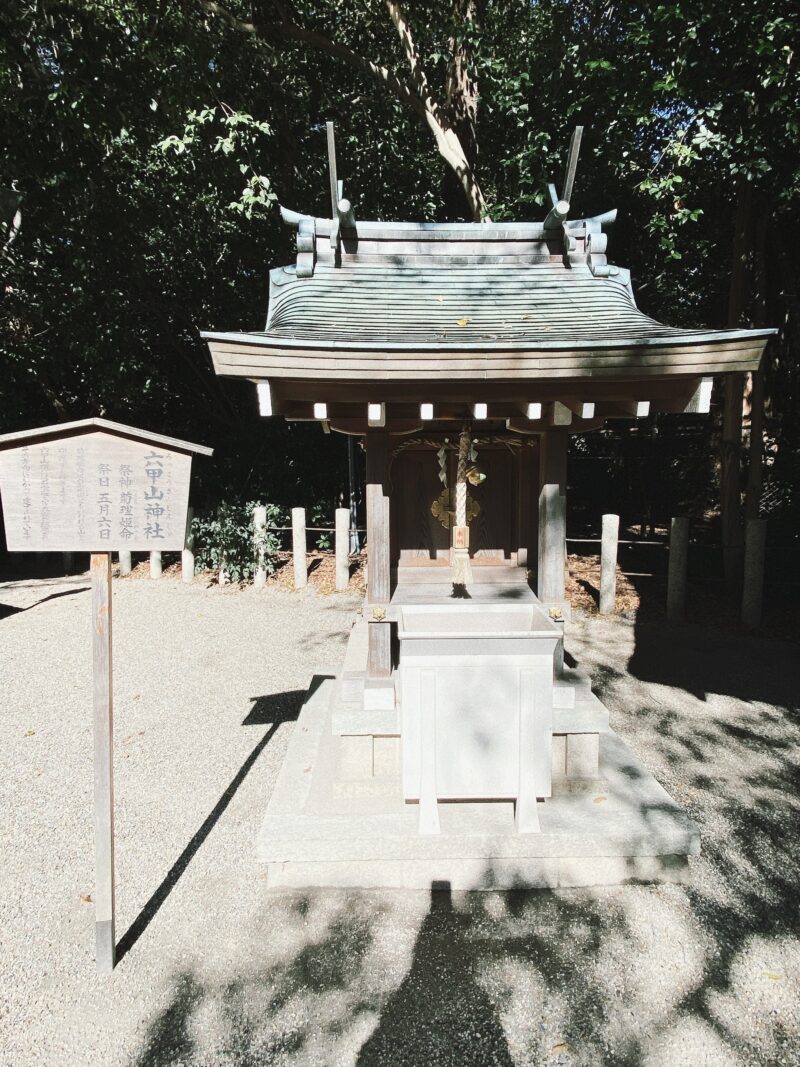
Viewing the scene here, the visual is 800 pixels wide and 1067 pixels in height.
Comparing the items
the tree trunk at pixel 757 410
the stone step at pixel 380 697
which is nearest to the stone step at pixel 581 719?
the stone step at pixel 380 697

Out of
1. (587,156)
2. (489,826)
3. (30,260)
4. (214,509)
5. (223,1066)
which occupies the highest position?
(587,156)

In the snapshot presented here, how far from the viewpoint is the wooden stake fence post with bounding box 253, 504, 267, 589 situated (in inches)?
339

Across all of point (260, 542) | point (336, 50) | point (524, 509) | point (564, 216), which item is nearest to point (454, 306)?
point (564, 216)

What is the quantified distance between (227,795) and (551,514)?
2577 millimetres

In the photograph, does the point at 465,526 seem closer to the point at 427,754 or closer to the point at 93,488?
the point at 427,754

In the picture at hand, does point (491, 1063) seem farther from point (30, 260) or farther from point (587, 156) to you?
point (30, 260)

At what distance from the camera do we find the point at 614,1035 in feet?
6.32

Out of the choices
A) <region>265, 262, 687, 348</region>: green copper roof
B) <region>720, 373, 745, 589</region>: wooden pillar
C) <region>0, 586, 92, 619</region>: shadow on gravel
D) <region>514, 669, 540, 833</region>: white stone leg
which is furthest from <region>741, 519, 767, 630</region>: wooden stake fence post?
<region>0, 586, 92, 619</region>: shadow on gravel

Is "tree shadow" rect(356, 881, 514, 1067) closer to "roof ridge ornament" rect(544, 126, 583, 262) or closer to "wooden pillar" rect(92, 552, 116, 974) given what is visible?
"wooden pillar" rect(92, 552, 116, 974)

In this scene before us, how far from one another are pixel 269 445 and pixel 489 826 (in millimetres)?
8155

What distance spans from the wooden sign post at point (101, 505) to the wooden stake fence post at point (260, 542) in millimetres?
6476

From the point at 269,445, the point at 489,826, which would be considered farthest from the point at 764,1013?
the point at 269,445

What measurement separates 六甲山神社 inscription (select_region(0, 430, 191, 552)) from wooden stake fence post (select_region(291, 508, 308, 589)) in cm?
617

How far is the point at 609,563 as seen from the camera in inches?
281
